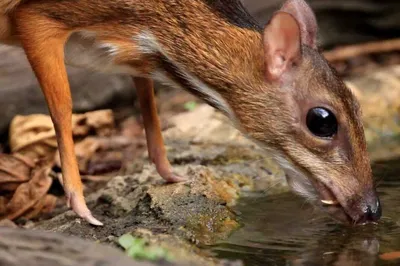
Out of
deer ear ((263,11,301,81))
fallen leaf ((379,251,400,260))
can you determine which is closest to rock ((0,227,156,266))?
fallen leaf ((379,251,400,260))

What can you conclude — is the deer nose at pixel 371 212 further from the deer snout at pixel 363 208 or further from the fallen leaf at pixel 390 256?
the fallen leaf at pixel 390 256

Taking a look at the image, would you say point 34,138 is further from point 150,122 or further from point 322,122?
point 322,122

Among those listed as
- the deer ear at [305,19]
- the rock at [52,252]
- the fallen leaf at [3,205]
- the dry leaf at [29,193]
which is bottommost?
the rock at [52,252]

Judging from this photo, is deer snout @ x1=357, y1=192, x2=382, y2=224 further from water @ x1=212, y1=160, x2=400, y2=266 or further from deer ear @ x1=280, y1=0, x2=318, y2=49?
deer ear @ x1=280, y1=0, x2=318, y2=49

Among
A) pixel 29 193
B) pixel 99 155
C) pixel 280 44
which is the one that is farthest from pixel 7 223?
pixel 280 44

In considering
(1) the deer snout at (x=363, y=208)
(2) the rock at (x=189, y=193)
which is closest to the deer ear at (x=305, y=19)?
(1) the deer snout at (x=363, y=208)

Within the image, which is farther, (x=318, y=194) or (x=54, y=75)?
(x=54, y=75)

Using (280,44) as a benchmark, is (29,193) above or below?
below
